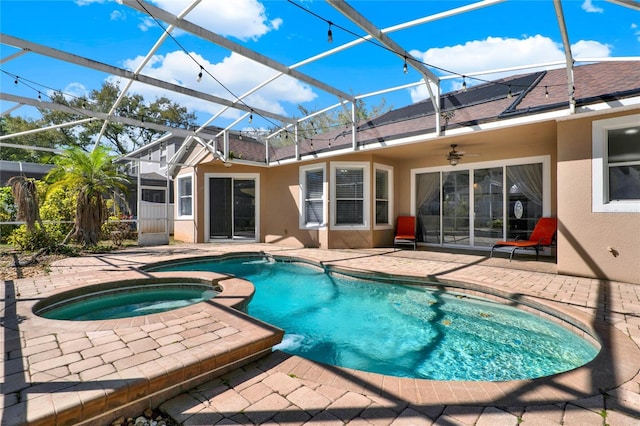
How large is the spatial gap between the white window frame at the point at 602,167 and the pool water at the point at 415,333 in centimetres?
263

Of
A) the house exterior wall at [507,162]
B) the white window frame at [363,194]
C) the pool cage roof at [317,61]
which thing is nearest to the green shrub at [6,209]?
the pool cage roof at [317,61]

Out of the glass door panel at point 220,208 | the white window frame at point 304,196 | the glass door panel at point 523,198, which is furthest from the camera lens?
the glass door panel at point 220,208

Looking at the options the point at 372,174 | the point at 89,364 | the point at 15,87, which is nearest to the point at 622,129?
the point at 372,174

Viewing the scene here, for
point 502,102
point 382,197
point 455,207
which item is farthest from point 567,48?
point 382,197

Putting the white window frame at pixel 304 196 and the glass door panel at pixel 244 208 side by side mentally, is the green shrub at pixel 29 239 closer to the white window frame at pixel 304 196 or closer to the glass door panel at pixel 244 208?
the glass door panel at pixel 244 208

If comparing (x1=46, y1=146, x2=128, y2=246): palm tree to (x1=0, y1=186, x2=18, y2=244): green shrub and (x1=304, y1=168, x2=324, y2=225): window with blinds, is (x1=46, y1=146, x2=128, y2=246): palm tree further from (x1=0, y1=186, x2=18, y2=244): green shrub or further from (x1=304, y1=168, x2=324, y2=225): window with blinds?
(x1=304, y1=168, x2=324, y2=225): window with blinds

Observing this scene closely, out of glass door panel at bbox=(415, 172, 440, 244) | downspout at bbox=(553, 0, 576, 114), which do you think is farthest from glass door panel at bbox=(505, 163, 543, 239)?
downspout at bbox=(553, 0, 576, 114)

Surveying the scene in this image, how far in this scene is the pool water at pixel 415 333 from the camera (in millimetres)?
3115

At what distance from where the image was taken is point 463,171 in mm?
8891

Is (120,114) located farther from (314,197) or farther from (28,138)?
(314,197)

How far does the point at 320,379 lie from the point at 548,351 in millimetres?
2678

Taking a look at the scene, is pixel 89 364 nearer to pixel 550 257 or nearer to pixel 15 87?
pixel 15 87

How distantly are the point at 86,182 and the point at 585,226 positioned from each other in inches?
464

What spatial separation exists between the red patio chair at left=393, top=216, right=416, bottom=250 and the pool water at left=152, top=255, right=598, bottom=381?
3413 mm
